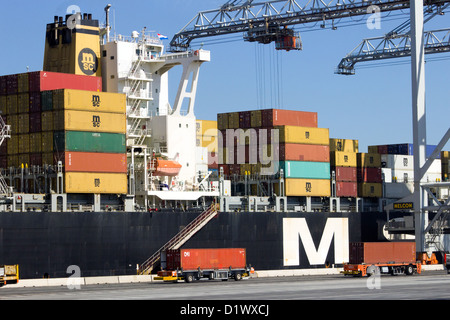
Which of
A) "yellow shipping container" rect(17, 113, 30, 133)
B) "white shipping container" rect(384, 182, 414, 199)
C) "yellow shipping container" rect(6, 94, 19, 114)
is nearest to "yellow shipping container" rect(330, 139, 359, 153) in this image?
"white shipping container" rect(384, 182, 414, 199)

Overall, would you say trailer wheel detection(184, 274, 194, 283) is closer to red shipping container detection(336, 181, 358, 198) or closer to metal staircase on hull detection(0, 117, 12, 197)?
metal staircase on hull detection(0, 117, 12, 197)

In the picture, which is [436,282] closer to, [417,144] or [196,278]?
[196,278]

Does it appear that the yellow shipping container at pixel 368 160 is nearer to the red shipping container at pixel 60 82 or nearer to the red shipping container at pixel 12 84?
the red shipping container at pixel 60 82

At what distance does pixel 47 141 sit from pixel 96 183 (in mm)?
4298

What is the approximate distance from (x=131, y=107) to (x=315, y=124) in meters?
17.4

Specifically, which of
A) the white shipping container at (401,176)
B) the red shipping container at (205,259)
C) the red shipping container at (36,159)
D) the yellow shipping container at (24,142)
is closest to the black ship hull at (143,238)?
the red shipping container at (205,259)

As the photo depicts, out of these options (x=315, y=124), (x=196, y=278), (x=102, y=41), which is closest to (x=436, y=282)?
(x=196, y=278)

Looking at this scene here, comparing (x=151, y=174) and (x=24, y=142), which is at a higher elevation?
(x=24, y=142)

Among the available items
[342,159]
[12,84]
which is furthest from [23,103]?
[342,159]

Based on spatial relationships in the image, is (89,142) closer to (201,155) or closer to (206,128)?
(201,155)

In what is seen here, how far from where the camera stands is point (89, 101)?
181ft

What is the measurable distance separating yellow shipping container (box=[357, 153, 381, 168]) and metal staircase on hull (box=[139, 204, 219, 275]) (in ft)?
60.8

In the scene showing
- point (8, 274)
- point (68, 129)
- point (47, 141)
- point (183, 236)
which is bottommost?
point (8, 274)
